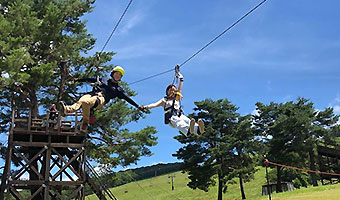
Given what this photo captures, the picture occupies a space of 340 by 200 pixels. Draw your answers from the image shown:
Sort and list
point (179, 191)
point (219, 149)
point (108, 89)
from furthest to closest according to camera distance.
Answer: point (179, 191)
point (219, 149)
point (108, 89)

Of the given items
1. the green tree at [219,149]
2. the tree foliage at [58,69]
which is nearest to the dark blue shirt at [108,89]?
the tree foliage at [58,69]

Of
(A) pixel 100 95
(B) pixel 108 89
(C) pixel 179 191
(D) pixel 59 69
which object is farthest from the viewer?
(C) pixel 179 191

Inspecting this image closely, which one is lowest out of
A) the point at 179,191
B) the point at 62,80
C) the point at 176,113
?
the point at 179,191

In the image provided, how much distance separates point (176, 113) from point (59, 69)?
36.0 ft

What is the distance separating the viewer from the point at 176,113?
885 centimetres

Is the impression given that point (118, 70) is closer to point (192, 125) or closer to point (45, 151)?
point (192, 125)

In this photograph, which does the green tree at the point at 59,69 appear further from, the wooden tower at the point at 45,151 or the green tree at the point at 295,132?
the green tree at the point at 295,132

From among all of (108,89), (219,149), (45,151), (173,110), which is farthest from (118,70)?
(219,149)

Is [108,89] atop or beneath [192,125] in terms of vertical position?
atop

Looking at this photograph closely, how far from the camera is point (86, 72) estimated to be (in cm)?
1870

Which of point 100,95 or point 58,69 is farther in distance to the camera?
point 58,69

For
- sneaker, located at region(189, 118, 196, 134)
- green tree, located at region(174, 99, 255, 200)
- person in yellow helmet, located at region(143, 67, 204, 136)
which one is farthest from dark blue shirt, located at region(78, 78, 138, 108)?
green tree, located at region(174, 99, 255, 200)

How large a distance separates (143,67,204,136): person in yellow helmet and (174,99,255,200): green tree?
22770mm

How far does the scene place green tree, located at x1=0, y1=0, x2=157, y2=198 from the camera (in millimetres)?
Answer: 15688
